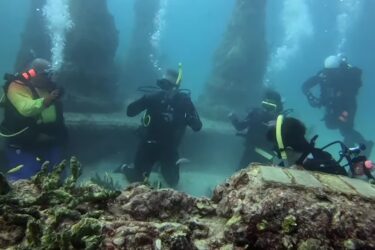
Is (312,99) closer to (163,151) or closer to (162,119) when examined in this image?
(163,151)

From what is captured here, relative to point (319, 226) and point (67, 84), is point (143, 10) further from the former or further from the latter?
point (319, 226)

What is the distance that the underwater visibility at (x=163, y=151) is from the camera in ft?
7.08

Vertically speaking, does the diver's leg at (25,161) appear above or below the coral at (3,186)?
below

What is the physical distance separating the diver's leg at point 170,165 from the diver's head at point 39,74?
310 centimetres

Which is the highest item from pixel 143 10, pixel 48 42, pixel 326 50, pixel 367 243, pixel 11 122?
pixel 326 50

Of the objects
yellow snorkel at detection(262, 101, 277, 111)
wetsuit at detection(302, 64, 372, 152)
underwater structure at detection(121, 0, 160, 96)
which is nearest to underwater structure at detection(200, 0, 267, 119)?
wetsuit at detection(302, 64, 372, 152)

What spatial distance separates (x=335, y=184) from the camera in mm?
2705

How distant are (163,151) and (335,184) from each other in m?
5.93

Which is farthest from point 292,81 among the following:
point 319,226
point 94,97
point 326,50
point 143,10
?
point 319,226

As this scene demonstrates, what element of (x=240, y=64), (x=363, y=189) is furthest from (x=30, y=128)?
(x=240, y=64)

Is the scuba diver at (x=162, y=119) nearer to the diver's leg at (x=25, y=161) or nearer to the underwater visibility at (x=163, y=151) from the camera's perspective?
the underwater visibility at (x=163, y=151)

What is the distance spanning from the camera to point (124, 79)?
20.5m

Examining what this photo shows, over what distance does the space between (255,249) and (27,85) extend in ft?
17.8

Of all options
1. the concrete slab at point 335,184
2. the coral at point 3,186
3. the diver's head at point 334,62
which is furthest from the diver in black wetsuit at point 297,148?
the diver's head at point 334,62
